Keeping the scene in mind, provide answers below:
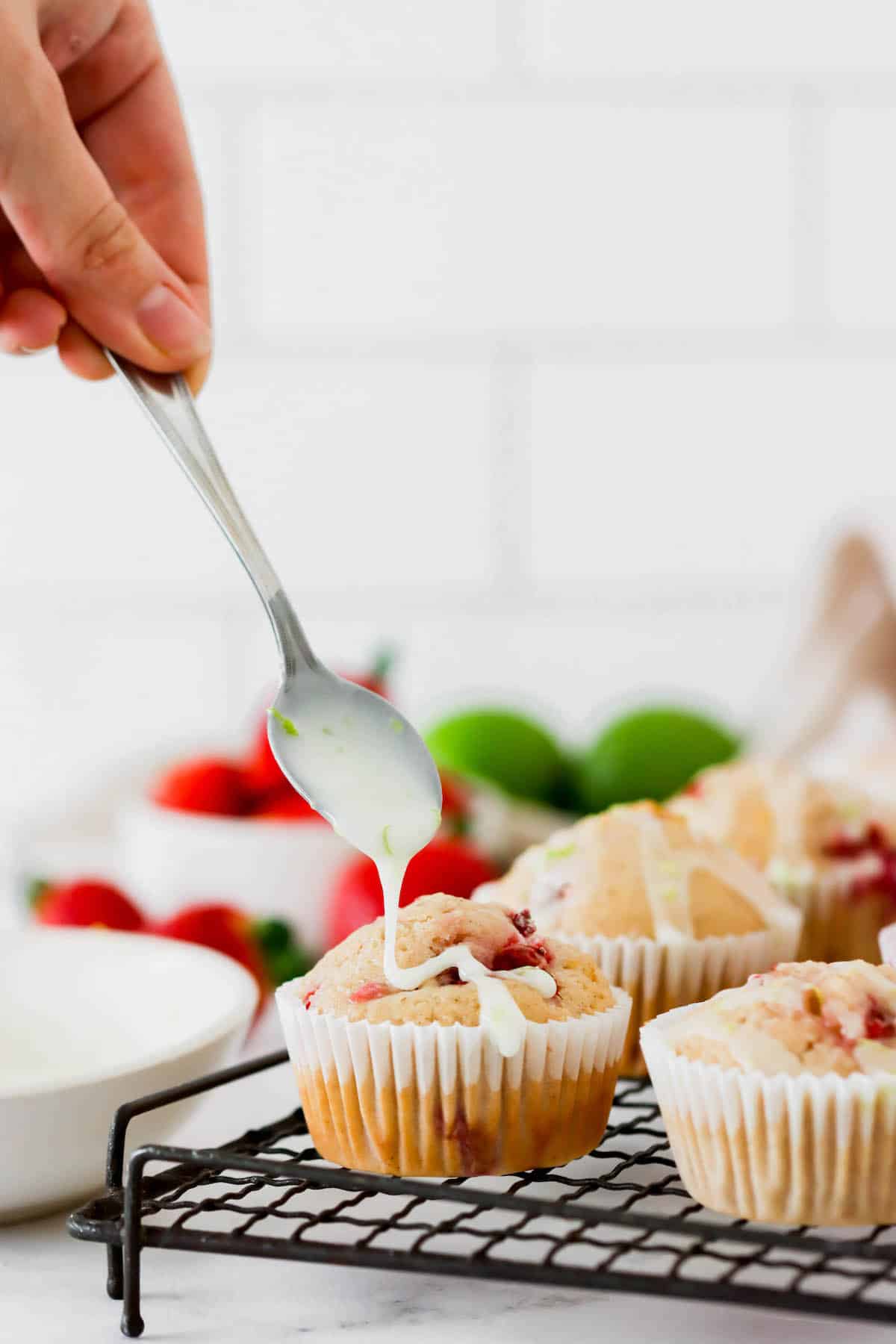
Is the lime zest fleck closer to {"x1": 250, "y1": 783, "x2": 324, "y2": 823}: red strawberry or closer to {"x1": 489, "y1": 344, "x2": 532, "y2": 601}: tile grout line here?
{"x1": 250, "y1": 783, "x2": 324, "y2": 823}: red strawberry

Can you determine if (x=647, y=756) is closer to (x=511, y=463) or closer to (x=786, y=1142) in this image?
(x=511, y=463)

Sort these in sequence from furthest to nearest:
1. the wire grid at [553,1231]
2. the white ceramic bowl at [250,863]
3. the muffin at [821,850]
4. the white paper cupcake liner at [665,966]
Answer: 1. the white ceramic bowl at [250,863]
2. the muffin at [821,850]
3. the white paper cupcake liner at [665,966]
4. the wire grid at [553,1231]

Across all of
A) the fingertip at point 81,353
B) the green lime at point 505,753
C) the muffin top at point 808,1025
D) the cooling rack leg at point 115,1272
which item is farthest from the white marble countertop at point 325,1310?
the green lime at point 505,753

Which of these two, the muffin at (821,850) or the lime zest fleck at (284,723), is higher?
the lime zest fleck at (284,723)

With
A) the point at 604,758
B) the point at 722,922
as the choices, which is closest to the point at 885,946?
the point at 722,922

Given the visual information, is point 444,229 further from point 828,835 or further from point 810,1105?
point 810,1105

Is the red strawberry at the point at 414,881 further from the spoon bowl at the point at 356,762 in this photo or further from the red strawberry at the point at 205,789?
the spoon bowl at the point at 356,762

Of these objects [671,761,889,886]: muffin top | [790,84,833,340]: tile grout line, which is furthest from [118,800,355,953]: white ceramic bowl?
[790,84,833,340]: tile grout line
